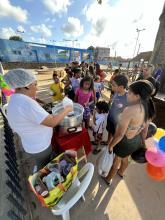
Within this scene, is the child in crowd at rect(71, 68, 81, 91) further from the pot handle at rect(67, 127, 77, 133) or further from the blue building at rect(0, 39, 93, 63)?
the blue building at rect(0, 39, 93, 63)

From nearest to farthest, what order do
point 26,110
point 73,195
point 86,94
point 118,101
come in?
point 26,110
point 73,195
point 118,101
point 86,94

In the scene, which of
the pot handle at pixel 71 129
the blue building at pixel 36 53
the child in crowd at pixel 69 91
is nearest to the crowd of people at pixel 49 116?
the pot handle at pixel 71 129

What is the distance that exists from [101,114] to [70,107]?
127 cm

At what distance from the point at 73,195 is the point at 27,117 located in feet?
2.95

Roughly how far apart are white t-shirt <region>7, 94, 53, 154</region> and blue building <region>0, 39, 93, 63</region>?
19.7m

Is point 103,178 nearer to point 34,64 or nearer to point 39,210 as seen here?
point 39,210

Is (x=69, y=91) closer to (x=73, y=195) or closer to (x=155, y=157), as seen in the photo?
(x=155, y=157)

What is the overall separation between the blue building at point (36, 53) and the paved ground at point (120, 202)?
19.5 metres

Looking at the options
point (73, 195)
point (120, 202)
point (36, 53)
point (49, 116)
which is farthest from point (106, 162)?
point (36, 53)

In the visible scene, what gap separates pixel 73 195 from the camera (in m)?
1.27

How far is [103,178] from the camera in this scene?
2.22 metres

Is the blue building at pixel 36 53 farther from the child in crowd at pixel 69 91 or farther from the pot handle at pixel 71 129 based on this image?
the pot handle at pixel 71 129

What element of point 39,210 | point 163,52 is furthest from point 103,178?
point 163,52

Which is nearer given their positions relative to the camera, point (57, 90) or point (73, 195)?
point (73, 195)
